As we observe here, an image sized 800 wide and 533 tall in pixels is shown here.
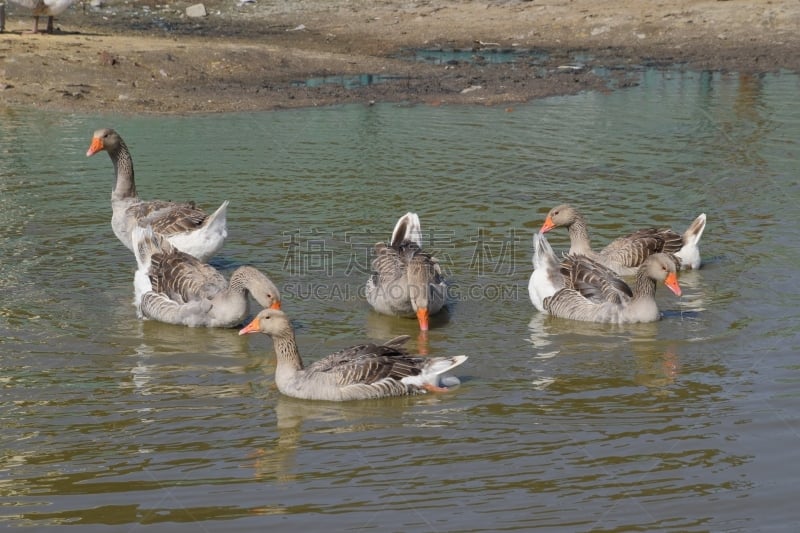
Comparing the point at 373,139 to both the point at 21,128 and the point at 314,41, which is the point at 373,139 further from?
the point at 314,41

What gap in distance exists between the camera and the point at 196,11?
3397 cm

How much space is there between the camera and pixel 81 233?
14.5m

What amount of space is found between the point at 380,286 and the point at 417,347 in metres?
1.09

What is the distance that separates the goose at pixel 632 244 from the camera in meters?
13.1

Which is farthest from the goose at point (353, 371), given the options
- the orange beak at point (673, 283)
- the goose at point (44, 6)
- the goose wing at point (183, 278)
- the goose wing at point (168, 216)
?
the goose at point (44, 6)

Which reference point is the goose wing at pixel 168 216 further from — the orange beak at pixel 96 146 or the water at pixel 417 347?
the orange beak at pixel 96 146

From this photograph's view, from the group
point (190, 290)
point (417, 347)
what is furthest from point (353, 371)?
point (190, 290)

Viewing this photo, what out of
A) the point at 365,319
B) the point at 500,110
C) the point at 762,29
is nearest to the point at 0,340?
the point at 365,319

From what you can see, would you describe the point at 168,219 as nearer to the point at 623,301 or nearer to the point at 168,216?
the point at 168,216

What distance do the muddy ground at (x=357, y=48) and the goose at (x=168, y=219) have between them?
792 cm

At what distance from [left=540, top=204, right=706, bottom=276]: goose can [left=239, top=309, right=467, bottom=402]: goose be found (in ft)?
13.7

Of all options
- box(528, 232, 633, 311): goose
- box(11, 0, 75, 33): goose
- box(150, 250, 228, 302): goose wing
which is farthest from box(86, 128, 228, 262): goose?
box(11, 0, 75, 33): goose

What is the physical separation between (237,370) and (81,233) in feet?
17.0

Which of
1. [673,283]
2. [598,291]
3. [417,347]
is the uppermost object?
[673,283]
